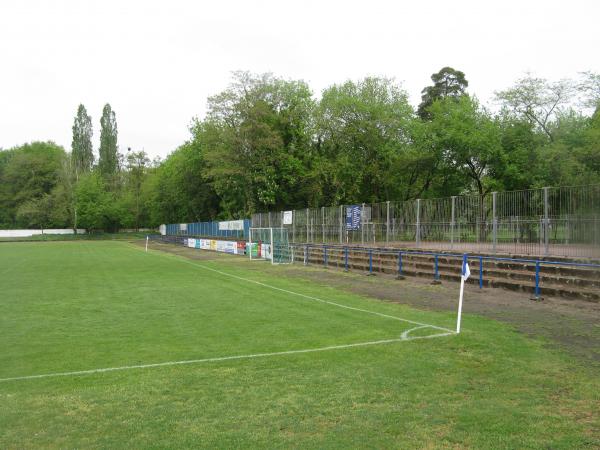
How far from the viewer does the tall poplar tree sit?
98.5m

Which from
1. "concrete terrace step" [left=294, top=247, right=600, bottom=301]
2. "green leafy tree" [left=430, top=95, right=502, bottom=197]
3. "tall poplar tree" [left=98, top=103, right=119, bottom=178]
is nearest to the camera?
"concrete terrace step" [left=294, top=247, right=600, bottom=301]

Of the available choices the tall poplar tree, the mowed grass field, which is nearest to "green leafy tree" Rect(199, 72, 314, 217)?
the mowed grass field

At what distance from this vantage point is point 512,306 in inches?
529

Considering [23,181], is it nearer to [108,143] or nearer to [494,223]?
[108,143]

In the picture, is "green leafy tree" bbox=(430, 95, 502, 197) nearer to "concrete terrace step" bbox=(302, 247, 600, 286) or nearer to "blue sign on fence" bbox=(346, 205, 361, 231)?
"blue sign on fence" bbox=(346, 205, 361, 231)

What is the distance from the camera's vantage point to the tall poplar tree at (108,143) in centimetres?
9850

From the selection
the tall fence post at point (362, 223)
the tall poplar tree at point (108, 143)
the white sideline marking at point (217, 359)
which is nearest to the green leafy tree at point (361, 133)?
the tall fence post at point (362, 223)

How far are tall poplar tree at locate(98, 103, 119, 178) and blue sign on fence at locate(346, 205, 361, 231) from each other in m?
80.7

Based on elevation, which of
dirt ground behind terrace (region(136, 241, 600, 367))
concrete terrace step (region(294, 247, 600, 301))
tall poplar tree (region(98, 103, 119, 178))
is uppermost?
tall poplar tree (region(98, 103, 119, 178))

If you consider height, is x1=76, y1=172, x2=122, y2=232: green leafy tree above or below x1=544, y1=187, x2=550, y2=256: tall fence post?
above

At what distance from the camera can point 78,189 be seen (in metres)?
90.6

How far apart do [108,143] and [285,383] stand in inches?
4020

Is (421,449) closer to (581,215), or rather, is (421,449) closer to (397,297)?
(397,297)

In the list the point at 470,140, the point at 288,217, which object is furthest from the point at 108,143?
the point at 470,140
